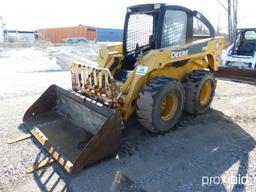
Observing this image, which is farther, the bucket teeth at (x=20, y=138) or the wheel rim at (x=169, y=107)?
the wheel rim at (x=169, y=107)

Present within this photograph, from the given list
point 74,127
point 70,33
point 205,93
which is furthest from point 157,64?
point 70,33

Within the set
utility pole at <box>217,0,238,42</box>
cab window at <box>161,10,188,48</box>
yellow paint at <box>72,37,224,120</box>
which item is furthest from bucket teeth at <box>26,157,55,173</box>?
utility pole at <box>217,0,238,42</box>

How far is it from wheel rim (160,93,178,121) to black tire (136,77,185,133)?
0.20ft

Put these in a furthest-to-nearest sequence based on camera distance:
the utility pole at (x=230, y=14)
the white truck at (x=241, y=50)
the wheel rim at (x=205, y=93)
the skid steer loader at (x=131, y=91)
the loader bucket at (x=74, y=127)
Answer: the utility pole at (x=230, y=14) → the white truck at (x=241, y=50) → the wheel rim at (x=205, y=93) → the skid steer loader at (x=131, y=91) → the loader bucket at (x=74, y=127)

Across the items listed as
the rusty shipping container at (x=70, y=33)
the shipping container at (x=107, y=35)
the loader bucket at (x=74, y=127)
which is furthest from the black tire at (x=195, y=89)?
the rusty shipping container at (x=70, y=33)

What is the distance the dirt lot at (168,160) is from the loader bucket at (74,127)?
0.17 m

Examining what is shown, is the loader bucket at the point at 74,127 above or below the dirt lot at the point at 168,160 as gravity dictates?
above

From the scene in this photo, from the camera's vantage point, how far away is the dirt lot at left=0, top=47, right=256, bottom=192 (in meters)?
3.20

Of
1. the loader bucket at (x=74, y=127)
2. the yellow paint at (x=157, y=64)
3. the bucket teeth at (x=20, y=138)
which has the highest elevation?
the yellow paint at (x=157, y=64)

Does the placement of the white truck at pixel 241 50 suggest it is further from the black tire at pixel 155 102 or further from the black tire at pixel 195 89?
the black tire at pixel 155 102

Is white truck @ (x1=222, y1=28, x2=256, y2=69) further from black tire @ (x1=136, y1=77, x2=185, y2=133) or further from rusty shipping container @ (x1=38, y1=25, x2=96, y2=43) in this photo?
rusty shipping container @ (x1=38, y1=25, x2=96, y2=43)

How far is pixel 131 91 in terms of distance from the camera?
4.22 metres

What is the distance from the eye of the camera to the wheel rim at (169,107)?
460 centimetres

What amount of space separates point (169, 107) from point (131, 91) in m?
0.89
